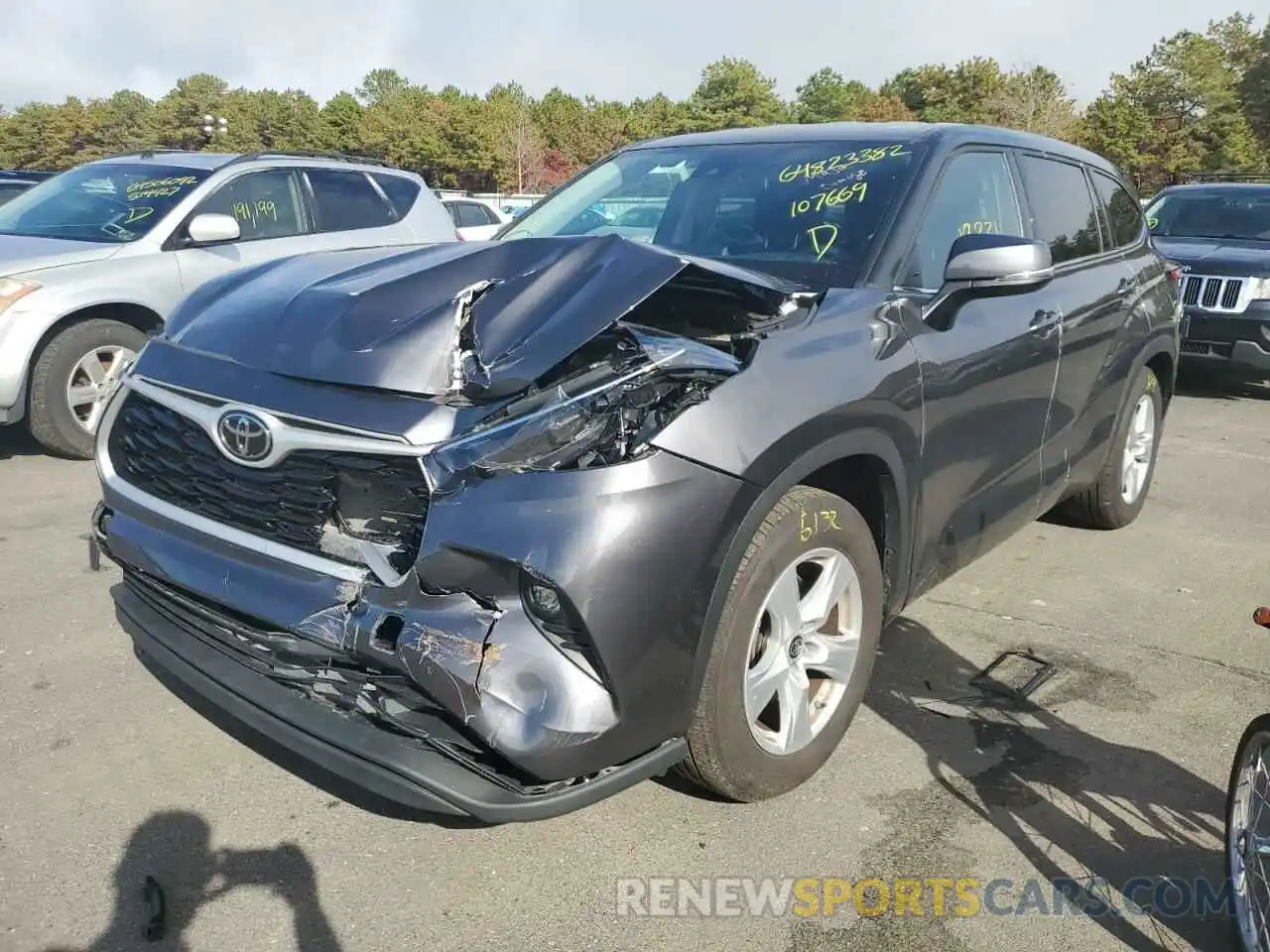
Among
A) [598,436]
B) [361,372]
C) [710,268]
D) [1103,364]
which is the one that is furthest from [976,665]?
[361,372]

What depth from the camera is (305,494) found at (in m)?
2.43

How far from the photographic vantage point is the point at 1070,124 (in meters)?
49.7

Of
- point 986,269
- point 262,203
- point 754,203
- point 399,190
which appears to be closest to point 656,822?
point 986,269

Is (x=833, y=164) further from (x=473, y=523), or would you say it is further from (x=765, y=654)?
(x=473, y=523)

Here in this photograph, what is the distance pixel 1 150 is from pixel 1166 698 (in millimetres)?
92526

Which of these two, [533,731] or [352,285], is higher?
[352,285]

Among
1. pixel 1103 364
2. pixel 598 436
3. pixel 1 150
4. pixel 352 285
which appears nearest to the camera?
pixel 598 436

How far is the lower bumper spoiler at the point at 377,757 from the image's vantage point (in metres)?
2.16

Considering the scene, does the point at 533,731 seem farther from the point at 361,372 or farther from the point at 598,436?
the point at 361,372

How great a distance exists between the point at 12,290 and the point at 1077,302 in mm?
5662

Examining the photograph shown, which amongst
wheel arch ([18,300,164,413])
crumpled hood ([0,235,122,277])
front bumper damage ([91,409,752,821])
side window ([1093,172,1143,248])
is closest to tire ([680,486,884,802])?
front bumper damage ([91,409,752,821])

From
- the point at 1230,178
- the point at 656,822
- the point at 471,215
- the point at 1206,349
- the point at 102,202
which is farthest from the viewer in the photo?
the point at 471,215

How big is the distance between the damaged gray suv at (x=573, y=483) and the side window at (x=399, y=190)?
5234 mm

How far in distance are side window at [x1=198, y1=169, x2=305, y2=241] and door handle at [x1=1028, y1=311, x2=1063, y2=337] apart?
5.43 m
